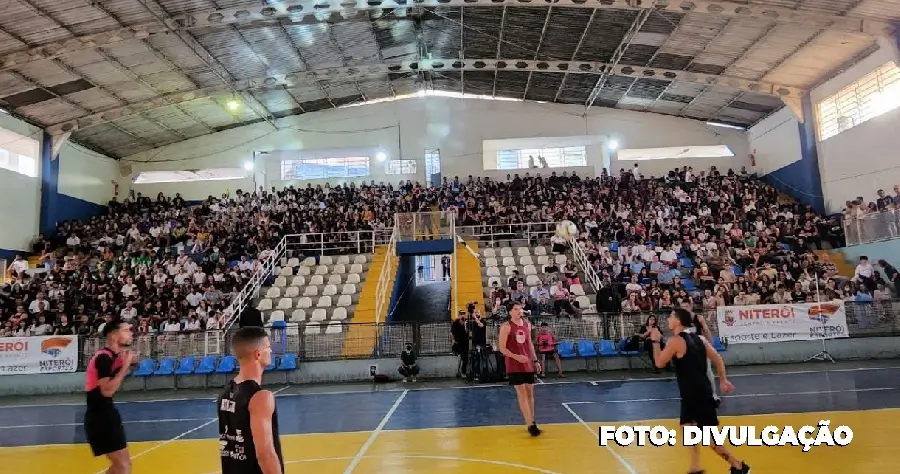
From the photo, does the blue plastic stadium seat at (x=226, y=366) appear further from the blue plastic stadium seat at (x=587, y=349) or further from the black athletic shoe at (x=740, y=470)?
the black athletic shoe at (x=740, y=470)

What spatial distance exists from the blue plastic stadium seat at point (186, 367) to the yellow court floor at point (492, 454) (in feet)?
23.1

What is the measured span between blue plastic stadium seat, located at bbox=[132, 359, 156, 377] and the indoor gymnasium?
6 centimetres

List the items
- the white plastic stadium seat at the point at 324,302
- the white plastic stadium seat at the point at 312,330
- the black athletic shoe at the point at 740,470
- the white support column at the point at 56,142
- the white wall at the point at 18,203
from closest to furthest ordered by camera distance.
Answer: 1. the black athletic shoe at the point at 740,470
2. the white plastic stadium seat at the point at 312,330
3. the white plastic stadium seat at the point at 324,302
4. the white wall at the point at 18,203
5. the white support column at the point at 56,142

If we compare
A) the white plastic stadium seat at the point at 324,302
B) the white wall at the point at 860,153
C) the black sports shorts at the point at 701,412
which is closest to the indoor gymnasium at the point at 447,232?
the black sports shorts at the point at 701,412

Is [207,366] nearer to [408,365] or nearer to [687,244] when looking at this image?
[408,365]

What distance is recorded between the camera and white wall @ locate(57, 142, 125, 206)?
29.5 m

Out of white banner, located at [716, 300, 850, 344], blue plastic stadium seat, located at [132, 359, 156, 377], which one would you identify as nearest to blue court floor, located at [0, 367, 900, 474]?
blue plastic stadium seat, located at [132, 359, 156, 377]

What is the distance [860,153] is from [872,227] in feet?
13.7

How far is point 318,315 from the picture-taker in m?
19.1

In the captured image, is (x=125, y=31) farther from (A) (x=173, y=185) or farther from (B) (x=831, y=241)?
(B) (x=831, y=241)

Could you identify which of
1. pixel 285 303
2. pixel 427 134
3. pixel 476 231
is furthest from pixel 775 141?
pixel 285 303

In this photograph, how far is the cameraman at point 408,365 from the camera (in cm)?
1573

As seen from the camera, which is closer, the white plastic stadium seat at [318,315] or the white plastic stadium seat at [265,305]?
the white plastic stadium seat at [318,315]

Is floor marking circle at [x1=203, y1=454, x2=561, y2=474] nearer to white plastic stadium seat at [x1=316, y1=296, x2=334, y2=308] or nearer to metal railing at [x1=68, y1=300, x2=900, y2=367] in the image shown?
metal railing at [x1=68, y1=300, x2=900, y2=367]
